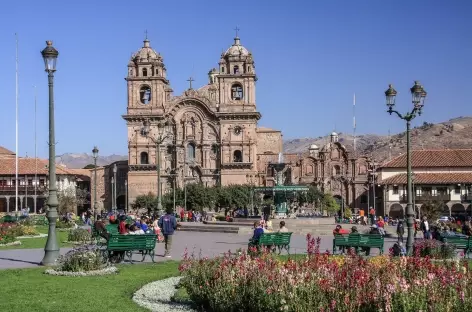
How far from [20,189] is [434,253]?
66216 mm

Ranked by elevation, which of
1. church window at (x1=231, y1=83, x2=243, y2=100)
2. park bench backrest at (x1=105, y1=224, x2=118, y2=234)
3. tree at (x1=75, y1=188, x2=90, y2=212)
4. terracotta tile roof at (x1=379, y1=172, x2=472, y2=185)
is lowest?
park bench backrest at (x1=105, y1=224, x2=118, y2=234)

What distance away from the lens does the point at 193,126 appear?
244ft

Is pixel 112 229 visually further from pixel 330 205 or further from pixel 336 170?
pixel 336 170

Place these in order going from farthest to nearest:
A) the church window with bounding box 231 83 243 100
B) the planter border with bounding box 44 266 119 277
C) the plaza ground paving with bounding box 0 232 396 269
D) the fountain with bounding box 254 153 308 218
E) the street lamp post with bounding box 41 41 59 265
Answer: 1. the church window with bounding box 231 83 243 100
2. the fountain with bounding box 254 153 308 218
3. the plaza ground paving with bounding box 0 232 396 269
4. the street lamp post with bounding box 41 41 59 265
5. the planter border with bounding box 44 266 119 277

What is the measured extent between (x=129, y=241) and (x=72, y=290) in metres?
5.01

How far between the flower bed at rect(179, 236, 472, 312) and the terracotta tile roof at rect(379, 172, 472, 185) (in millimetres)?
58636

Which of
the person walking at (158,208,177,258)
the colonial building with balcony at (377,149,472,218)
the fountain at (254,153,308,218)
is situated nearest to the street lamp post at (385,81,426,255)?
the person walking at (158,208,177,258)

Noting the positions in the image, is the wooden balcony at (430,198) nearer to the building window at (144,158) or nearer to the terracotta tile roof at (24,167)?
the building window at (144,158)

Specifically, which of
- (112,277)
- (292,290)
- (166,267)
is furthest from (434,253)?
(292,290)

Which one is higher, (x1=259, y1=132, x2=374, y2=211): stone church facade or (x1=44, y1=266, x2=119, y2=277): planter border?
(x1=259, y1=132, x2=374, y2=211): stone church facade

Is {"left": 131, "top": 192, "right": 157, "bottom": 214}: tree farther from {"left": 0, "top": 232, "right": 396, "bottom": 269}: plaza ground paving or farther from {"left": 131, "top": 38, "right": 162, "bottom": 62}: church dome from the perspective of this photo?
{"left": 0, "top": 232, "right": 396, "bottom": 269}: plaza ground paving

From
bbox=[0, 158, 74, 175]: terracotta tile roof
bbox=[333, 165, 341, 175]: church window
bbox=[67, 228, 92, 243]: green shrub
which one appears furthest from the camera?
bbox=[333, 165, 341, 175]: church window

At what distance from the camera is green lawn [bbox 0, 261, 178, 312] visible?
11.2 meters

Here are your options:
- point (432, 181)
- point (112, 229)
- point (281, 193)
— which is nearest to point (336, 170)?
point (432, 181)
